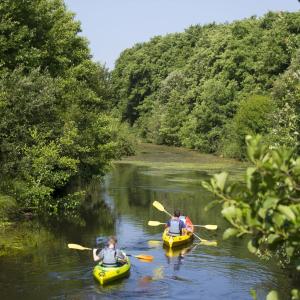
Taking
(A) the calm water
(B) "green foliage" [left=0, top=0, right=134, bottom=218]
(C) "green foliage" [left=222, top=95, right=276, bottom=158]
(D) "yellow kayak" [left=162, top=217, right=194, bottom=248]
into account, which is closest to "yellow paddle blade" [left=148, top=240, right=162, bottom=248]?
(A) the calm water

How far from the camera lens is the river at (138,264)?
51.3ft

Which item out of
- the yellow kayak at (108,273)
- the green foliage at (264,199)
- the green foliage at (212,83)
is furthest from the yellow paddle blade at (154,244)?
the green foliage at (212,83)

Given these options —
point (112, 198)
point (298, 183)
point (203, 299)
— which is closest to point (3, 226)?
point (203, 299)

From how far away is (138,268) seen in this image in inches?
708

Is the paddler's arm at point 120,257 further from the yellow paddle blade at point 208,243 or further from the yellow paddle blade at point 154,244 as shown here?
the yellow paddle blade at point 208,243

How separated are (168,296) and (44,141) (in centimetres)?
1176

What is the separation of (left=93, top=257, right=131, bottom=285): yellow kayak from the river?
0.19 m

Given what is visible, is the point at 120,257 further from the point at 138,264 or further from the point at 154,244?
the point at 154,244

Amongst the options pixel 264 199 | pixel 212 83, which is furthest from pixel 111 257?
pixel 212 83

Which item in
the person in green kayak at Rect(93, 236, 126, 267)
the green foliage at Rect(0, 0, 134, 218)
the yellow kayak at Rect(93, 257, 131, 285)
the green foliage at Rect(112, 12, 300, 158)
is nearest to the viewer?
the yellow kayak at Rect(93, 257, 131, 285)

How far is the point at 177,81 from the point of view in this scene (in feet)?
285

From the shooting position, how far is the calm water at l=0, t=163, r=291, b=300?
15.6 meters

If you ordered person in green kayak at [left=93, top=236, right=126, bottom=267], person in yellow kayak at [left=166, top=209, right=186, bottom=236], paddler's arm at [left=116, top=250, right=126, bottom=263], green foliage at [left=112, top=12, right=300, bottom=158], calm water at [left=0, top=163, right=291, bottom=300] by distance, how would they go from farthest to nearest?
green foliage at [left=112, top=12, right=300, bottom=158]
person in yellow kayak at [left=166, top=209, right=186, bottom=236]
paddler's arm at [left=116, top=250, right=126, bottom=263]
person in green kayak at [left=93, top=236, right=126, bottom=267]
calm water at [left=0, top=163, right=291, bottom=300]

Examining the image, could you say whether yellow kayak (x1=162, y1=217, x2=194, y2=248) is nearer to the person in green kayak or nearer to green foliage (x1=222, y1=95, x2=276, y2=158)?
the person in green kayak
